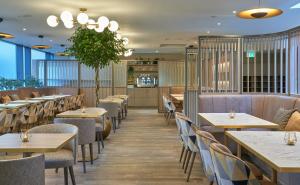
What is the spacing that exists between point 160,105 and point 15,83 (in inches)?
225

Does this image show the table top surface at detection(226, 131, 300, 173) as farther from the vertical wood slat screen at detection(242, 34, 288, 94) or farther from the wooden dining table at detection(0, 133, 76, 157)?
the vertical wood slat screen at detection(242, 34, 288, 94)

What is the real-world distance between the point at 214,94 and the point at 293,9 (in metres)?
2.79

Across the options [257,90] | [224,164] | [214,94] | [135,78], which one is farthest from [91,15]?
[135,78]

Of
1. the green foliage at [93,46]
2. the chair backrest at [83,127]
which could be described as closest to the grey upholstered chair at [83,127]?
the chair backrest at [83,127]

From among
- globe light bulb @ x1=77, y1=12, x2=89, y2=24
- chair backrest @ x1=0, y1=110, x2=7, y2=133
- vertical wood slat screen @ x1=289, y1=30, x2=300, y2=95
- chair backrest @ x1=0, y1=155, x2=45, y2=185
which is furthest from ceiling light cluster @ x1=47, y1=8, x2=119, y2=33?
chair backrest @ x1=0, y1=155, x2=45, y2=185

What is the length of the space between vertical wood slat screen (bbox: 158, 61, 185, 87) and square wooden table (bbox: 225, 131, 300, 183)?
1168 cm

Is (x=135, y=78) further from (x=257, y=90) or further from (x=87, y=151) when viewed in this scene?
(x=87, y=151)

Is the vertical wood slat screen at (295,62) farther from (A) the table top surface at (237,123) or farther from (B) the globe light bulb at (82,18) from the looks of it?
(B) the globe light bulb at (82,18)

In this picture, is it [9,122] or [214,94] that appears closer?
[9,122]

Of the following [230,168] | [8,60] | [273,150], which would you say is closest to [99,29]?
[273,150]

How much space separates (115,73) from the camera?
1508 cm

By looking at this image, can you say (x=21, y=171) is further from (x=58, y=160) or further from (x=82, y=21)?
(x=82, y=21)

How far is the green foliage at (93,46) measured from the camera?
6.82 meters

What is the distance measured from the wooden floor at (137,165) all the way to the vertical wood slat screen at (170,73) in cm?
700
